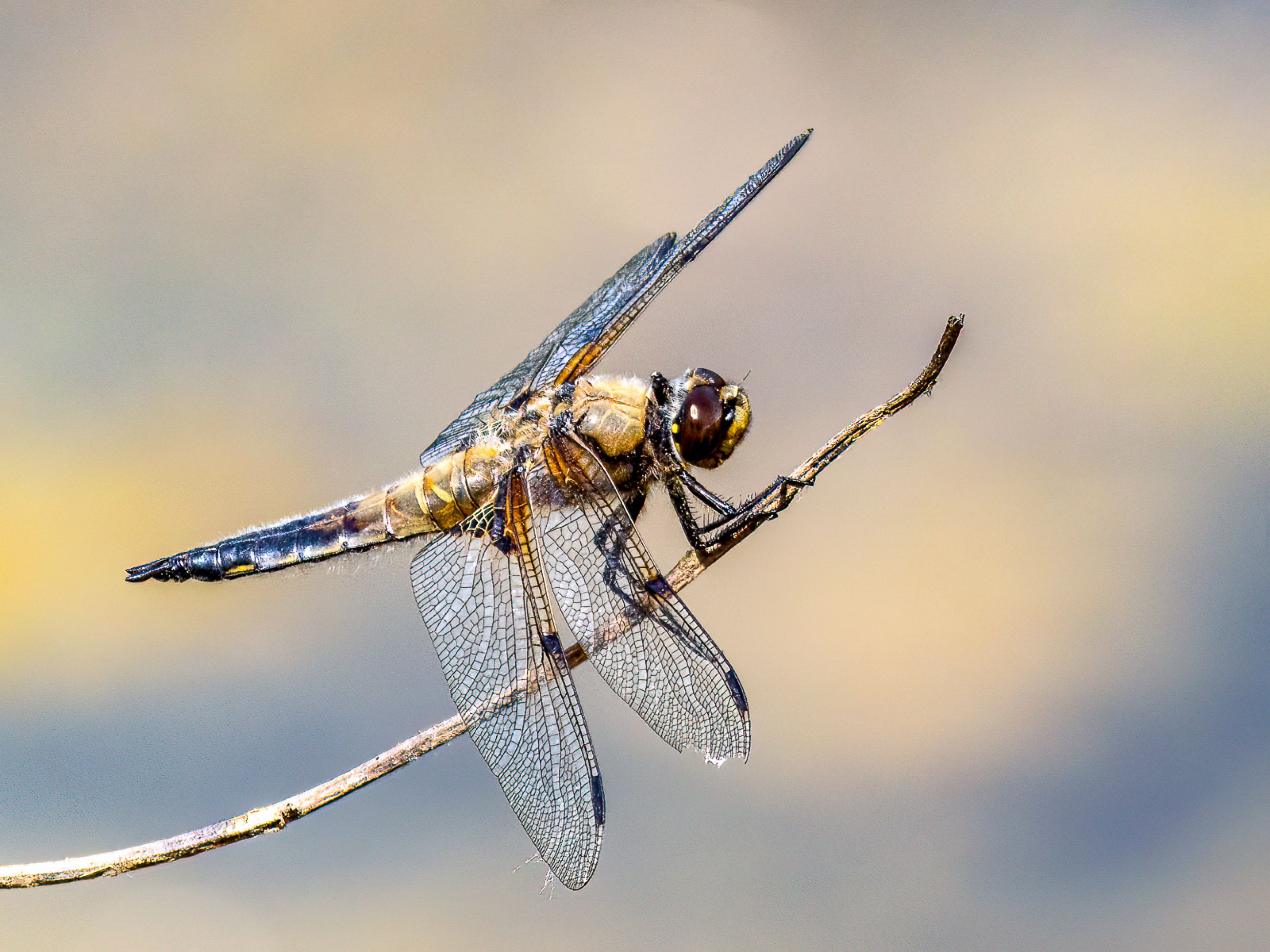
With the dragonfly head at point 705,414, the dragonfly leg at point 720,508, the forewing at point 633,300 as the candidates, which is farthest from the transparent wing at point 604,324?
the dragonfly leg at point 720,508

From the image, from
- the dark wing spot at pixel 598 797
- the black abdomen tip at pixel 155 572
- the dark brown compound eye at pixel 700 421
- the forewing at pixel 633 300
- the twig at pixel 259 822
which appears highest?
the black abdomen tip at pixel 155 572

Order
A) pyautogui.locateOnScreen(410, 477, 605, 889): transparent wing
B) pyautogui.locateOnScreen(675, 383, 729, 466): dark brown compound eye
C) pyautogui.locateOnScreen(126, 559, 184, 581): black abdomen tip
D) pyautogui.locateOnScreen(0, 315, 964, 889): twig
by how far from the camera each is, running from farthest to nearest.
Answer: pyautogui.locateOnScreen(126, 559, 184, 581): black abdomen tip, pyautogui.locateOnScreen(675, 383, 729, 466): dark brown compound eye, pyautogui.locateOnScreen(410, 477, 605, 889): transparent wing, pyautogui.locateOnScreen(0, 315, 964, 889): twig

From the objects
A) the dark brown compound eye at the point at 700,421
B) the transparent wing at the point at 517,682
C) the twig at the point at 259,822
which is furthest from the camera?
the dark brown compound eye at the point at 700,421

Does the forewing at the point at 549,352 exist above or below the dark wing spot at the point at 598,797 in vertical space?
above

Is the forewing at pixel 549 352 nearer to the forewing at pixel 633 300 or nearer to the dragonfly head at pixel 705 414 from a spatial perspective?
the forewing at pixel 633 300

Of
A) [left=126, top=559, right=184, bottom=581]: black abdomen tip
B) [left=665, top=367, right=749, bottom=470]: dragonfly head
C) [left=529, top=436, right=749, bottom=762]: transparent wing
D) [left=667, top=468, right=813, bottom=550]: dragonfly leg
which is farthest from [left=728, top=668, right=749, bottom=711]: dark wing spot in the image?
[left=126, top=559, right=184, bottom=581]: black abdomen tip

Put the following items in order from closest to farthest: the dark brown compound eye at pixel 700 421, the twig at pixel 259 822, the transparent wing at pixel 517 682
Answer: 1. the twig at pixel 259 822
2. the transparent wing at pixel 517 682
3. the dark brown compound eye at pixel 700 421

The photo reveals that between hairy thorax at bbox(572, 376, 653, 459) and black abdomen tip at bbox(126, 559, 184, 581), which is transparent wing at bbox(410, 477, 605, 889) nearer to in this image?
hairy thorax at bbox(572, 376, 653, 459)

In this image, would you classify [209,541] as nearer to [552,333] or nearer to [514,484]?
[514,484]
